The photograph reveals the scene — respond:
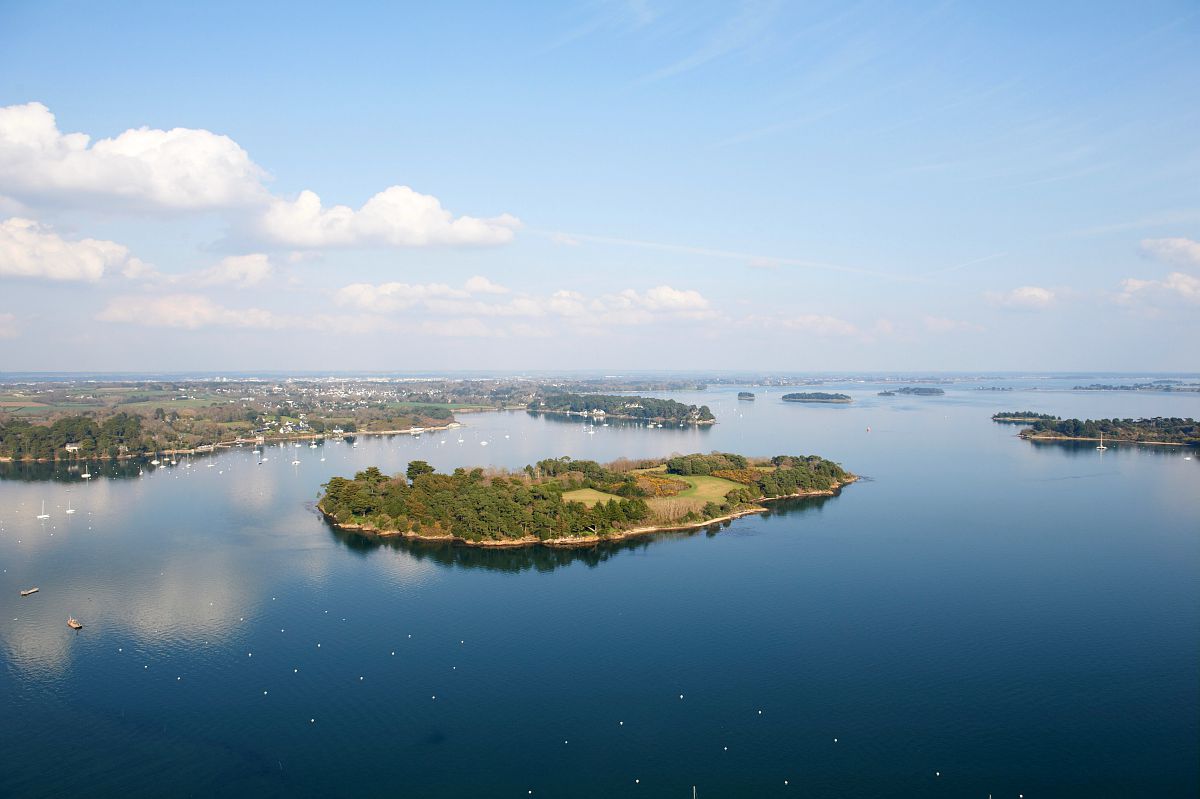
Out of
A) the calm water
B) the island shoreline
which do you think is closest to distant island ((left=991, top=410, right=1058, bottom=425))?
the calm water

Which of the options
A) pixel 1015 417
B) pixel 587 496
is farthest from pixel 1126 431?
pixel 587 496

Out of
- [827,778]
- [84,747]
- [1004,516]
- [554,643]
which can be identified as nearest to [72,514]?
[84,747]

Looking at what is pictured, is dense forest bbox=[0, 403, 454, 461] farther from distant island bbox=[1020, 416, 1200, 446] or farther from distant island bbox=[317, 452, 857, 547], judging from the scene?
distant island bbox=[1020, 416, 1200, 446]

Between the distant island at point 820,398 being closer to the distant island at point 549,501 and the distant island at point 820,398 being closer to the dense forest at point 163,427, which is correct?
the dense forest at point 163,427

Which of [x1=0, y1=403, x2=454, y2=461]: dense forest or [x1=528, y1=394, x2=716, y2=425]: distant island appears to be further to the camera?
[x1=528, y1=394, x2=716, y2=425]: distant island

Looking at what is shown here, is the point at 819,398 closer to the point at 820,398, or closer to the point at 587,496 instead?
the point at 820,398

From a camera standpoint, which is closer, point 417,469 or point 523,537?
point 523,537
